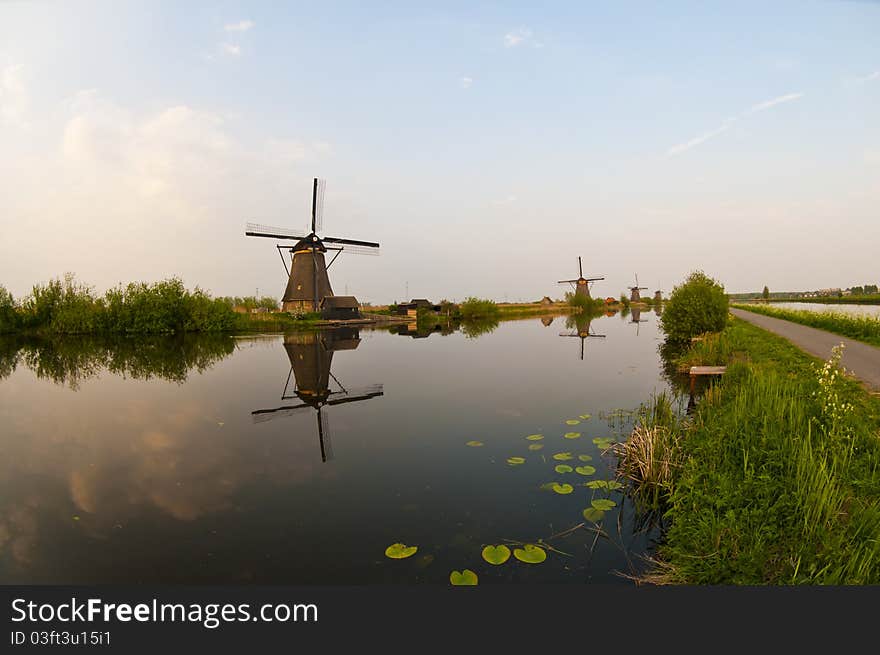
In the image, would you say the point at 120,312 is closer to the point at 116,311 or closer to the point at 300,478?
the point at 116,311

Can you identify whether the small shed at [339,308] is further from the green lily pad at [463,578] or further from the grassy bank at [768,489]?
the green lily pad at [463,578]

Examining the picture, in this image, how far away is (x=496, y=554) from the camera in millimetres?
4438

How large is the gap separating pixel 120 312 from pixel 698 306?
46.1m

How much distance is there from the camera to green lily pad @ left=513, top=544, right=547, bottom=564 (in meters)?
4.32

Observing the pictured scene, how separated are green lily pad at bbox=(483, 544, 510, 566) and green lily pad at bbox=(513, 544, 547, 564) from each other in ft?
0.34

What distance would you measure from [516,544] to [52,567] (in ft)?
17.6

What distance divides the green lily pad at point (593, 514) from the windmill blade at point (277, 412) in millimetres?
8161

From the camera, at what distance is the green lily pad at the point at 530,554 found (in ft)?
14.2

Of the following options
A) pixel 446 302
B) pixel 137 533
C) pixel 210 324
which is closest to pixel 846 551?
pixel 137 533

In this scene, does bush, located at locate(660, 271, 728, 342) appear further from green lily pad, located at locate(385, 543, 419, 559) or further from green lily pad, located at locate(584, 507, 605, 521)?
green lily pad, located at locate(385, 543, 419, 559)

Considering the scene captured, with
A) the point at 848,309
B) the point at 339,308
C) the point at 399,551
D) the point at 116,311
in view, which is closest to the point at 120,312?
the point at 116,311

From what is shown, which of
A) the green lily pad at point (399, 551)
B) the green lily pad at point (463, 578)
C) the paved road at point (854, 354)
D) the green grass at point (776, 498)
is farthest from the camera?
the paved road at point (854, 354)

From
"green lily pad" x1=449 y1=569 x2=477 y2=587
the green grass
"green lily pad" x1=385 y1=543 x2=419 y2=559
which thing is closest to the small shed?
"green lily pad" x1=385 y1=543 x2=419 y2=559

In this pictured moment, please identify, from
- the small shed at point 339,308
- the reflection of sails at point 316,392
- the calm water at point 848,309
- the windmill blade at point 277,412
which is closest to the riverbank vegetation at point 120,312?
the small shed at point 339,308
